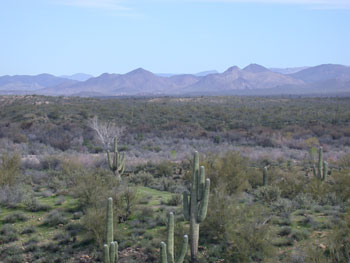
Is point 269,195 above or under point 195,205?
under

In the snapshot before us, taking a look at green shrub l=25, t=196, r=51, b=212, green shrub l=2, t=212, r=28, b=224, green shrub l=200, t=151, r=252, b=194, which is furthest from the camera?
green shrub l=200, t=151, r=252, b=194

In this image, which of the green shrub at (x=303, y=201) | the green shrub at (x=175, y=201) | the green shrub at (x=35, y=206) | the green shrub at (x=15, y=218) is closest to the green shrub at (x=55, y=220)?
the green shrub at (x=15, y=218)

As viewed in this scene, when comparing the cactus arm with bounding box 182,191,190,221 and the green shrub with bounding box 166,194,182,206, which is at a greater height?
the cactus arm with bounding box 182,191,190,221

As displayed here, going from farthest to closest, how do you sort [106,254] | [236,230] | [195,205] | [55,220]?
1. [55,220]
2. [236,230]
3. [195,205]
4. [106,254]

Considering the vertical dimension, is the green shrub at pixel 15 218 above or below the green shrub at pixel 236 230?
below

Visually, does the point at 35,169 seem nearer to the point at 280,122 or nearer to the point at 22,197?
the point at 22,197

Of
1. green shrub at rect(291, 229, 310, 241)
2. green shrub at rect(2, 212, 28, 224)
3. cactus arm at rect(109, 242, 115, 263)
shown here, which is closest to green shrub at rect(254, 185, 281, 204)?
green shrub at rect(291, 229, 310, 241)

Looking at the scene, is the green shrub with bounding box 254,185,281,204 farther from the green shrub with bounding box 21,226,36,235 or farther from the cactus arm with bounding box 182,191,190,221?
the green shrub with bounding box 21,226,36,235

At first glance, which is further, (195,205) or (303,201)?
(303,201)

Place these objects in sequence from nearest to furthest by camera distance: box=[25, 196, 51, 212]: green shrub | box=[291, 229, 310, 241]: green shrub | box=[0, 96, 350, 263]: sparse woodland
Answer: box=[0, 96, 350, 263]: sparse woodland < box=[291, 229, 310, 241]: green shrub < box=[25, 196, 51, 212]: green shrub

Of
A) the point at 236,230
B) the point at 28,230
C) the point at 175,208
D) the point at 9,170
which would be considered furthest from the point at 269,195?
the point at 9,170

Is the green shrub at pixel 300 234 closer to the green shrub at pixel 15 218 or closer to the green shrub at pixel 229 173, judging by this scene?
the green shrub at pixel 229 173

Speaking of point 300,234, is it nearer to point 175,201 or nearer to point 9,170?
point 175,201

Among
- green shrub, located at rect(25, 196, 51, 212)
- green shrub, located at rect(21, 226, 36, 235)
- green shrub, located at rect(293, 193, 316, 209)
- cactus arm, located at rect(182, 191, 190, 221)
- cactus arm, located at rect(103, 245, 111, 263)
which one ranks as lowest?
green shrub, located at rect(21, 226, 36, 235)
